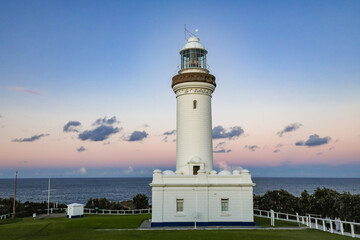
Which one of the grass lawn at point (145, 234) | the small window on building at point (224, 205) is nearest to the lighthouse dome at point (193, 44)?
the small window on building at point (224, 205)

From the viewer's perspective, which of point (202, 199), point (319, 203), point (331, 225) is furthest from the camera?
point (319, 203)

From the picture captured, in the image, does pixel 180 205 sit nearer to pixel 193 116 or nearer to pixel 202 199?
pixel 202 199

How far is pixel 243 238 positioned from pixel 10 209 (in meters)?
27.8

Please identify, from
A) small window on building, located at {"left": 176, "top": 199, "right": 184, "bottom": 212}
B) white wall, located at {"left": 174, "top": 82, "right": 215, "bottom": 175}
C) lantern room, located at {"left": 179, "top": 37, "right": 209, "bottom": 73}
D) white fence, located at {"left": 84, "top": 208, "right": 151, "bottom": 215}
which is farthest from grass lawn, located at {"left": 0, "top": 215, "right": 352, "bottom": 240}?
lantern room, located at {"left": 179, "top": 37, "right": 209, "bottom": 73}

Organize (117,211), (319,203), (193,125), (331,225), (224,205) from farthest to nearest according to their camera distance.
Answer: (117,211), (319,203), (193,125), (224,205), (331,225)

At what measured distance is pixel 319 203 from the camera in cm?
2833

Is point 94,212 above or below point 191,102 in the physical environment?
below

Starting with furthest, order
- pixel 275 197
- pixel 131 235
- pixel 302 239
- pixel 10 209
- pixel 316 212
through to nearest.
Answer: pixel 10 209 → pixel 275 197 → pixel 316 212 → pixel 131 235 → pixel 302 239

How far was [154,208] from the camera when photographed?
20.6m

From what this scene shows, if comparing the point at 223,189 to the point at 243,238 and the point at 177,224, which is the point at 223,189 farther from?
the point at 243,238

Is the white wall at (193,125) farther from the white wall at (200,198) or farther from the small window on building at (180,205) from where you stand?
the small window on building at (180,205)

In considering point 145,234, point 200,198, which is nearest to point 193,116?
point 200,198

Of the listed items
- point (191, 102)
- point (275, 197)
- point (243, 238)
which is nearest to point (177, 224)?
point (243, 238)

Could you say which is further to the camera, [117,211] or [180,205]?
[117,211]
